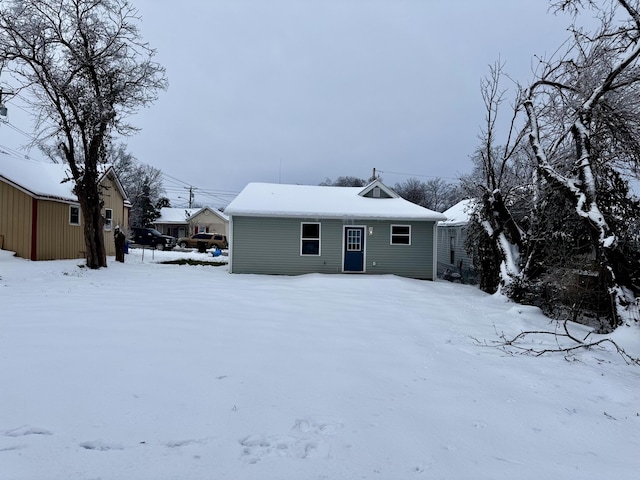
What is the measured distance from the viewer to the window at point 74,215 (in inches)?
644

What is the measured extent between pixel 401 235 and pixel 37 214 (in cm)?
1423

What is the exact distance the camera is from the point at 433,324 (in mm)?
6785

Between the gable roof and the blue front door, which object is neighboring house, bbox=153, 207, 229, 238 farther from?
the blue front door

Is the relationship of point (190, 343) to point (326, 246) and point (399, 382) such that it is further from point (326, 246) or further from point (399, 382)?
point (326, 246)

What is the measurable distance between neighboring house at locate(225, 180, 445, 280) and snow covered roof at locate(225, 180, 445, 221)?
0.13 feet

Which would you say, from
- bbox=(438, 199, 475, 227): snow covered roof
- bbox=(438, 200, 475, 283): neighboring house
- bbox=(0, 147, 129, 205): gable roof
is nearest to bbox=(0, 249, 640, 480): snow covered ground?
bbox=(0, 147, 129, 205): gable roof

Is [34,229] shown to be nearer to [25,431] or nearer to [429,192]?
[25,431]

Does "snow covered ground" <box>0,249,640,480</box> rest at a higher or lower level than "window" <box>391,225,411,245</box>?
lower

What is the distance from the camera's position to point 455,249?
18.9 m

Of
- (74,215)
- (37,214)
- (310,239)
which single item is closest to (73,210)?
(74,215)

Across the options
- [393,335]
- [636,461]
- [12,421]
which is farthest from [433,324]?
[12,421]

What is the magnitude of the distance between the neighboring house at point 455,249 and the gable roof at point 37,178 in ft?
50.0

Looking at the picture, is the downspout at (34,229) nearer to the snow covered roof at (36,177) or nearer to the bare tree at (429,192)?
the snow covered roof at (36,177)

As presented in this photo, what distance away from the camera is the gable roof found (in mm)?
14102
